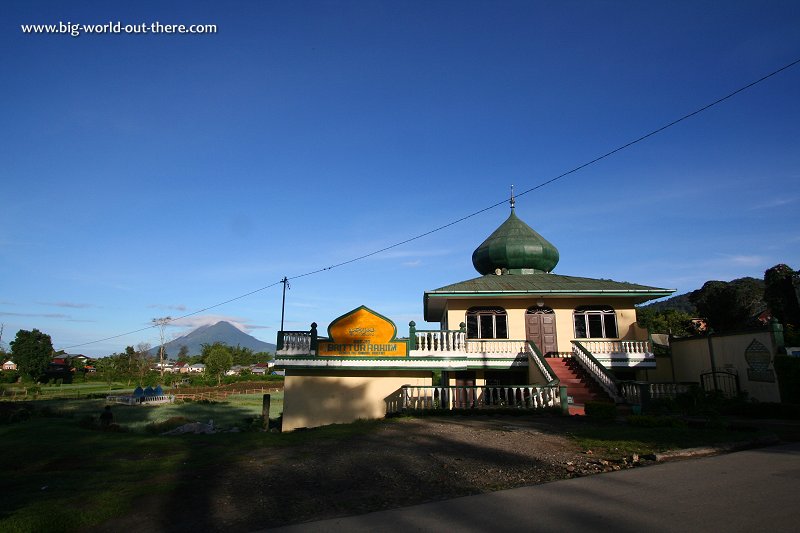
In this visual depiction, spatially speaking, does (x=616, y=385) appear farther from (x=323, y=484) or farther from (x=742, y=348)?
(x=323, y=484)

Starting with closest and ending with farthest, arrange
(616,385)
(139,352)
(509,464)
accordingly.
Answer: (509,464) → (616,385) → (139,352)

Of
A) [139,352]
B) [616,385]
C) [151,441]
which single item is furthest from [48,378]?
[616,385]

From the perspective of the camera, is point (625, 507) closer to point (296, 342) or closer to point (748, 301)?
point (296, 342)

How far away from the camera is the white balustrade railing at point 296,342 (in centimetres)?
1875

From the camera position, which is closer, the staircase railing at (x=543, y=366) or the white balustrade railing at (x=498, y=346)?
the staircase railing at (x=543, y=366)

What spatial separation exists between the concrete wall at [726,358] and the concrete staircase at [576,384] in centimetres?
546

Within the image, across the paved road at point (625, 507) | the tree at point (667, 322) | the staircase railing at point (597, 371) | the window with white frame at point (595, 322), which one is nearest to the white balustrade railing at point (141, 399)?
the window with white frame at point (595, 322)

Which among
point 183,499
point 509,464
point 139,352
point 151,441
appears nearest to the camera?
point 183,499

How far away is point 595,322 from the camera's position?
21.8 m

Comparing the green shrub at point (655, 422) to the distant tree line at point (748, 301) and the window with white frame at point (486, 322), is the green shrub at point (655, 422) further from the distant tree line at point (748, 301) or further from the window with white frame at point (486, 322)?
the distant tree line at point (748, 301)

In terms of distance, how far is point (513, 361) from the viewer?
20219 mm

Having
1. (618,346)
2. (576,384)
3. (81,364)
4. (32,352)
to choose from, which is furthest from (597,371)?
(81,364)

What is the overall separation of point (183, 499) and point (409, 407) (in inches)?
398

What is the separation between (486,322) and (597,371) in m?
5.65
